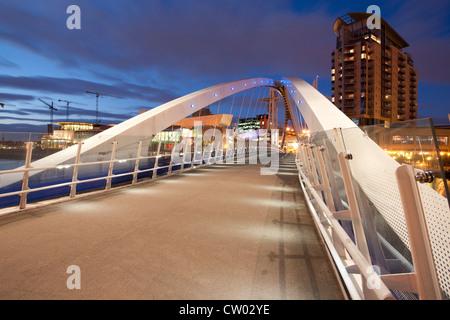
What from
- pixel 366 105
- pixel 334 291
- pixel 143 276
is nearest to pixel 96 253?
pixel 143 276

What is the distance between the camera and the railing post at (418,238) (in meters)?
1.39

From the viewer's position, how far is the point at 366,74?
80.8m

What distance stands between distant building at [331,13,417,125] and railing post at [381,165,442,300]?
86512 millimetres

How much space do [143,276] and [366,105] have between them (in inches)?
3513

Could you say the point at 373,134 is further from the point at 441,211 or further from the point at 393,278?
the point at 393,278

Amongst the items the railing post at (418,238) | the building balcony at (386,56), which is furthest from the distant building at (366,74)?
the railing post at (418,238)

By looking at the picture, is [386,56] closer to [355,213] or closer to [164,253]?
[355,213]

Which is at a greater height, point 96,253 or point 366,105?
point 366,105

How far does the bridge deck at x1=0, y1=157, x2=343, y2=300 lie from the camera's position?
99.8 inches

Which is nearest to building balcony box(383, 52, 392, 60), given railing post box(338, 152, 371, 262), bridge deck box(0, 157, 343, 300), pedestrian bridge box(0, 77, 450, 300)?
pedestrian bridge box(0, 77, 450, 300)

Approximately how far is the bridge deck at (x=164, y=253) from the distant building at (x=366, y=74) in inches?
3304

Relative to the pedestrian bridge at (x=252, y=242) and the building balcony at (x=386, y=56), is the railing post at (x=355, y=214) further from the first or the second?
the building balcony at (x=386, y=56)

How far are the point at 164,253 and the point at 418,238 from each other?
2725 millimetres

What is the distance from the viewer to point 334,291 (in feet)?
8.37
